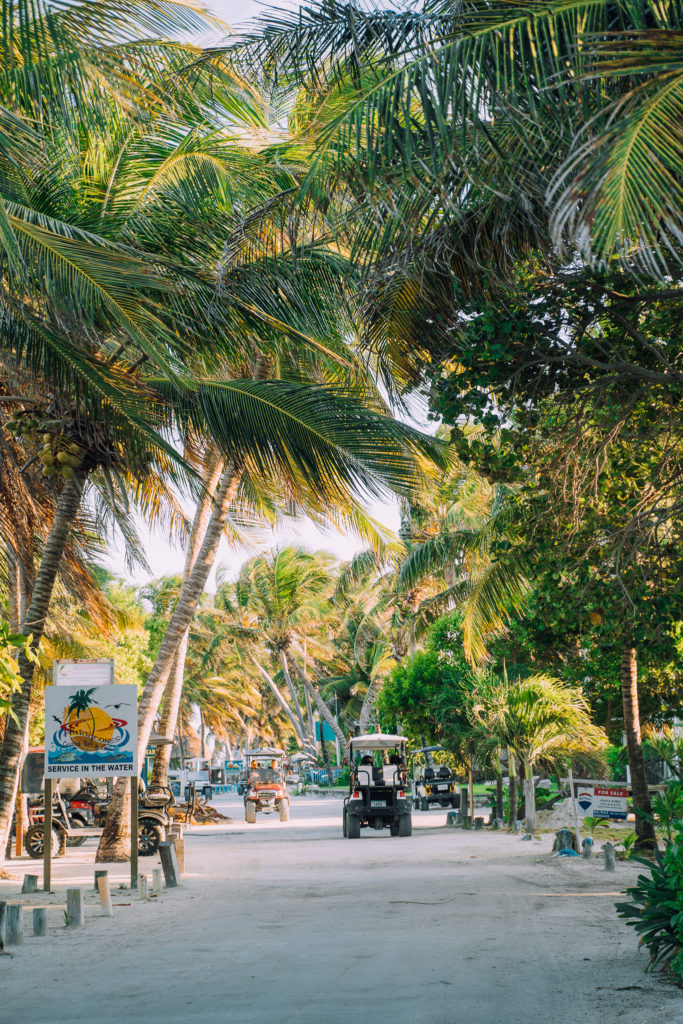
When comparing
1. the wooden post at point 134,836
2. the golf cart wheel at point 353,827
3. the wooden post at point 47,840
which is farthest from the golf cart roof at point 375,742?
the wooden post at point 47,840

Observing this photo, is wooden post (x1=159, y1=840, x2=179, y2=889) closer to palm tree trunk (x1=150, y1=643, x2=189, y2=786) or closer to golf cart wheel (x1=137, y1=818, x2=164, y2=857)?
golf cart wheel (x1=137, y1=818, x2=164, y2=857)

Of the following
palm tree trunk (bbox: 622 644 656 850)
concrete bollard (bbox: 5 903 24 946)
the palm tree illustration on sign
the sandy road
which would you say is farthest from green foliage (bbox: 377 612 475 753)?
concrete bollard (bbox: 5 903 24 946)

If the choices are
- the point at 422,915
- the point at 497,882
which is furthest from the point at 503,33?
the point at 497,882

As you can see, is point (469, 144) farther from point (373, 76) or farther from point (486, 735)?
point (486, 735)

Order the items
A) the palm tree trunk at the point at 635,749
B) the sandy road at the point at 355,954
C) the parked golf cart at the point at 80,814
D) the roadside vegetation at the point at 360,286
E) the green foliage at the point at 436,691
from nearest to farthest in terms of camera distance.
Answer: the roadside vegetation at the point at 360,286, the sandy road at the point at 355,954, the palm tree trunk at the point at 635,749, the parked golf cart at the point at 80,814, the green foliage at the point at 436,691

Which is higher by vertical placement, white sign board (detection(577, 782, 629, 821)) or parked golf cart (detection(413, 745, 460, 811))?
white sign board (detection(577, 782, 629, 821))

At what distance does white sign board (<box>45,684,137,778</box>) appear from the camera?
13438 millimetres

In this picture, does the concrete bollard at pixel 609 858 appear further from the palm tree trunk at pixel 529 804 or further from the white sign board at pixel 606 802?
the palm tree trunk at pixel 529 804

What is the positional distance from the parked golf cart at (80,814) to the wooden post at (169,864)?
2832 millimetres

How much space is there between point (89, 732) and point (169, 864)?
2051mm

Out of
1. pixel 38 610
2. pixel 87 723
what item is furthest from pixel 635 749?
pixel 38 610

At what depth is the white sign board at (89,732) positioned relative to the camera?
13438 millimetres

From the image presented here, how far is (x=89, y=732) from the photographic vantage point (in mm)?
13609

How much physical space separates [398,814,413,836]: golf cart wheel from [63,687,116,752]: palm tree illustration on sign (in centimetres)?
1058
